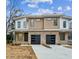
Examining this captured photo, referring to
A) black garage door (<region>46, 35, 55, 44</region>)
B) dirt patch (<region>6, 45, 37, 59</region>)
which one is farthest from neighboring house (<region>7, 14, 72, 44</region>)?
dirt patch (<region>6, 45, 37, 59</region>)

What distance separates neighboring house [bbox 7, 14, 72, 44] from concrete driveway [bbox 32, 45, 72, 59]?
0.25 feet

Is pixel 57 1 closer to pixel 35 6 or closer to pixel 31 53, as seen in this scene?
pixel 35 6

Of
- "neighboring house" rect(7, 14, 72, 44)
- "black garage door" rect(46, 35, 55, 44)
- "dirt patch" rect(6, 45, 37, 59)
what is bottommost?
"dirt patch" rect(6, 45, 37, 59)

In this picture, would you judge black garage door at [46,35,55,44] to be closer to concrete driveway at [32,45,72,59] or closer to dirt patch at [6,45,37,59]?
concrete driveway at [32,45,72,59]

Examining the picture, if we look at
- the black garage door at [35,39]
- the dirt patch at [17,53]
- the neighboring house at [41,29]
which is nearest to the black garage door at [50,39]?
the neighboring house at [41,29]

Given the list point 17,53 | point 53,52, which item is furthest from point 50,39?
point 17,53

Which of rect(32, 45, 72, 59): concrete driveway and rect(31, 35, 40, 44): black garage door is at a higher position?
rect(31, 35, 40, 44): black garage door

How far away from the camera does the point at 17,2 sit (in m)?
2.04

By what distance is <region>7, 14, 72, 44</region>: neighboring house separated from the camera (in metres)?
2.06

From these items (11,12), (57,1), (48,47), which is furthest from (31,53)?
(57,1)

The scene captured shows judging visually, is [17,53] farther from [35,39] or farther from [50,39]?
[50,39]

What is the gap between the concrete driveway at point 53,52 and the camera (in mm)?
2016

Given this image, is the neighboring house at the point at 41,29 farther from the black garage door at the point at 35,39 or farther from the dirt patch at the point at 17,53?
the dirt patch at the point at 17,53
